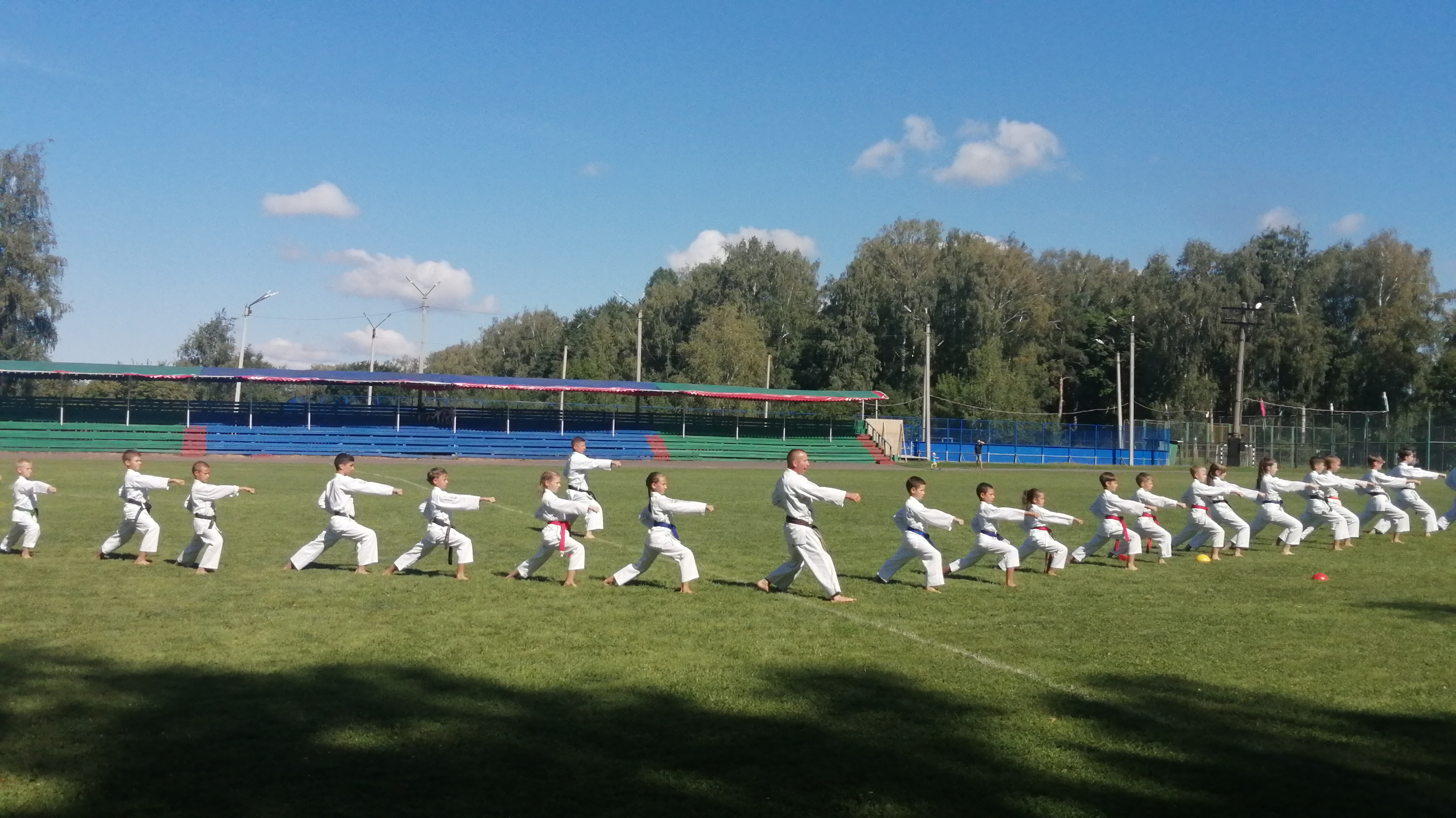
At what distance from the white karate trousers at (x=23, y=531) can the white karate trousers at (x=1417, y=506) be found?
70.9 ft

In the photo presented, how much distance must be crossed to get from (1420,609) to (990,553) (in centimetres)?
440

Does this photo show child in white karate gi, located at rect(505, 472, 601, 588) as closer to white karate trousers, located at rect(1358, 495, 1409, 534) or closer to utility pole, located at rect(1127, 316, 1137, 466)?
white karate trousers, located at rect(1358, 495, 1409, 534)

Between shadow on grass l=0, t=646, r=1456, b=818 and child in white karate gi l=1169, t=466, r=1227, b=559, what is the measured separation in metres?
9.64

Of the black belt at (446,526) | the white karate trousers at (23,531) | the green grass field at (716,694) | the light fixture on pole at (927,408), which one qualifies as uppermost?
the light fixture on pole at (927,408)

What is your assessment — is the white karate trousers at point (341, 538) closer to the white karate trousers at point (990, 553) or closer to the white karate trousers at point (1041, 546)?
the white karate trousers at point (990, 553)

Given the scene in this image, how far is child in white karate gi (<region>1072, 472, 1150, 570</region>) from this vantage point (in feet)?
51.5

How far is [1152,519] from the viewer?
16.7 meters

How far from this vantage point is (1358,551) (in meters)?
18.3

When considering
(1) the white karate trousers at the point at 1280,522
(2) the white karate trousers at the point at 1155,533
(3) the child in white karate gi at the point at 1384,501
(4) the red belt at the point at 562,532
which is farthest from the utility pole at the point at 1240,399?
(4) the red belt at the point at 562,532

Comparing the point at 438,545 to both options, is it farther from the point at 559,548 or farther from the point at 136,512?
the point at 136,512

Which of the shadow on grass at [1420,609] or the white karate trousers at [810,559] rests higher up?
the white karate trousers at [810,559]

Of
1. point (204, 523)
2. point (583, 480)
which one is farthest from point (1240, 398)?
point (204, 523)

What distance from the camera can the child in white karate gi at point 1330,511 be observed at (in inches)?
746


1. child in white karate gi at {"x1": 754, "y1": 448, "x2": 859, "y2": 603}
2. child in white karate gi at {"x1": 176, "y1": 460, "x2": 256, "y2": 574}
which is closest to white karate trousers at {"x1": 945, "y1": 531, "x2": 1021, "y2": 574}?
child in white karate gi at {"x1": 754, "y1": 448, "x2": 859, "y2": 603}
